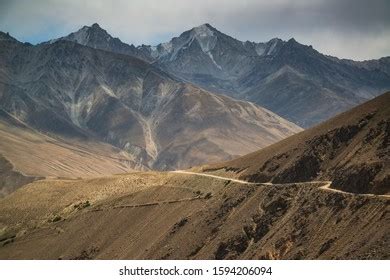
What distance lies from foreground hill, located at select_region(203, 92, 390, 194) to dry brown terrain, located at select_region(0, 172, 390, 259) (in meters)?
2.04

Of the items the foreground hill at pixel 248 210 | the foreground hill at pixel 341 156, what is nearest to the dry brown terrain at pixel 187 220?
the foreground hill at pixel 248 210

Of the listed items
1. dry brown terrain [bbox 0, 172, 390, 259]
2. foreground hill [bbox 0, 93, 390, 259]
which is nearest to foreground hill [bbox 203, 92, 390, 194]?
foreground hill [bbox 0, 93, 390, 259]

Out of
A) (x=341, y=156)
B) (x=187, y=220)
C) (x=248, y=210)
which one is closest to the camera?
(x=341, y=156)

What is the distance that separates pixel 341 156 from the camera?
236 ft

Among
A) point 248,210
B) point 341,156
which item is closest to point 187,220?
point 248,210

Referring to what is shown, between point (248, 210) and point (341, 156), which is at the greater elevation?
point (341, 156)

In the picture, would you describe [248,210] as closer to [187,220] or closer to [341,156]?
[341,156]

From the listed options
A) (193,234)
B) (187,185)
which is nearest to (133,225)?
(187,185)

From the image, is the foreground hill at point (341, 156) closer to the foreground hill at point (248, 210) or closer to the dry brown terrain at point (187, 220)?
the foreground hill at point (248, 210)

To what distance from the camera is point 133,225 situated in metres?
94.3

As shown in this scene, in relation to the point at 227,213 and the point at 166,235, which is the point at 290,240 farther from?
the point at 166,235

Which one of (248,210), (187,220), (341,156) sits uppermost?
(341,156)

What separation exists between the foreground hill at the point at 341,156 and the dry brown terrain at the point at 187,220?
2.04 metres

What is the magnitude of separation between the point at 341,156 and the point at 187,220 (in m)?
22.4
